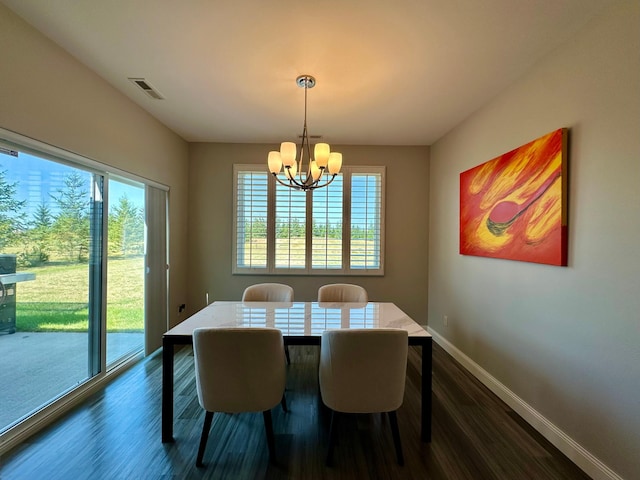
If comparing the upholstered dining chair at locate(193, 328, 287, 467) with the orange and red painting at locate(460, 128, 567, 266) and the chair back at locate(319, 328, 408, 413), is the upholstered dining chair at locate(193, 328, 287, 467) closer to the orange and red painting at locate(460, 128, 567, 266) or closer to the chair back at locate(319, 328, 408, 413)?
the chair back at locate(319, 328, 408, 413)

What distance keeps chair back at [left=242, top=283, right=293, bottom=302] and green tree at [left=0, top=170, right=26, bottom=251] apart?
1718 millimetres

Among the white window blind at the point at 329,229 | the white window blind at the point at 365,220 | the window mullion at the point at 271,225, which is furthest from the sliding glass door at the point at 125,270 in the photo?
the white window blind at the point at 365,220

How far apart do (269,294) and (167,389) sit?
1236mm

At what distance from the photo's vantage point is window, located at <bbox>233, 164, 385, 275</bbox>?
12.9 ft

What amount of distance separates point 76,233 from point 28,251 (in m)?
0.39

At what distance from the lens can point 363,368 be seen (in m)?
1.58

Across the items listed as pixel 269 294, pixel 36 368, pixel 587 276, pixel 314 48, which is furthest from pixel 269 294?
pixel 587 276

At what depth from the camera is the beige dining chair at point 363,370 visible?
5.07 feet

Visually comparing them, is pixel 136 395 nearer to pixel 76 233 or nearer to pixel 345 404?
pixel 76 233

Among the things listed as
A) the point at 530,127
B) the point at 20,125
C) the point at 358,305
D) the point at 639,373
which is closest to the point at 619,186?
the point at 530,127

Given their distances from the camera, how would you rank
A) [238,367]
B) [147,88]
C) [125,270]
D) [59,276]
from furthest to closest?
[125,270], [147,88], [59,276], [238,367]

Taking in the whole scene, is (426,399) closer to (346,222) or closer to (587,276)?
(587,276)

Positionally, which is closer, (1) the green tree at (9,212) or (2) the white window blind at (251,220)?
(1) the green tree at (9,212)

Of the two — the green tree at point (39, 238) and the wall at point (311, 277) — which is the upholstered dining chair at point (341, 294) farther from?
the green tree at point (39, 238)
